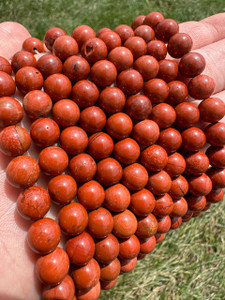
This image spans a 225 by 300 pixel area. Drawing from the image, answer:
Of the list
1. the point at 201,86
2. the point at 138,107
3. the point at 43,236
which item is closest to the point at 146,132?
the point at 138,107

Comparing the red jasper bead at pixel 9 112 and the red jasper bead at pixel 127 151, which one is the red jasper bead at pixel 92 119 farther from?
the red jasper bead at pixel 9 112

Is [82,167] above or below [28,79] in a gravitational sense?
below

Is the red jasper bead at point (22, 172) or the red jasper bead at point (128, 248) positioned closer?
the red jasper bead at point (22, 172)

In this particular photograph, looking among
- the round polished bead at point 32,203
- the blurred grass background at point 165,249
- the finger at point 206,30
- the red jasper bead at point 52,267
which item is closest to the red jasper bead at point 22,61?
the round polished bead at point 32,203

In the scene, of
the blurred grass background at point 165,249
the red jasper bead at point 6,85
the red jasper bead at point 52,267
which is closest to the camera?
the red jasper bead at point 52,267

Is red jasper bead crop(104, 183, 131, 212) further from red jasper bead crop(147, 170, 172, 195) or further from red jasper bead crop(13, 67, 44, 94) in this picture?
red jasper bead crop(13, 67, 44, 94)

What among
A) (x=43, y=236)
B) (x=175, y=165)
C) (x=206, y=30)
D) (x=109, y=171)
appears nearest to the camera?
(x=43, y=236)

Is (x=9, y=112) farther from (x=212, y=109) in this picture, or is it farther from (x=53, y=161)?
(x=212, y=109)

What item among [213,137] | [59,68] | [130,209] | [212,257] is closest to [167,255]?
[212,257]
